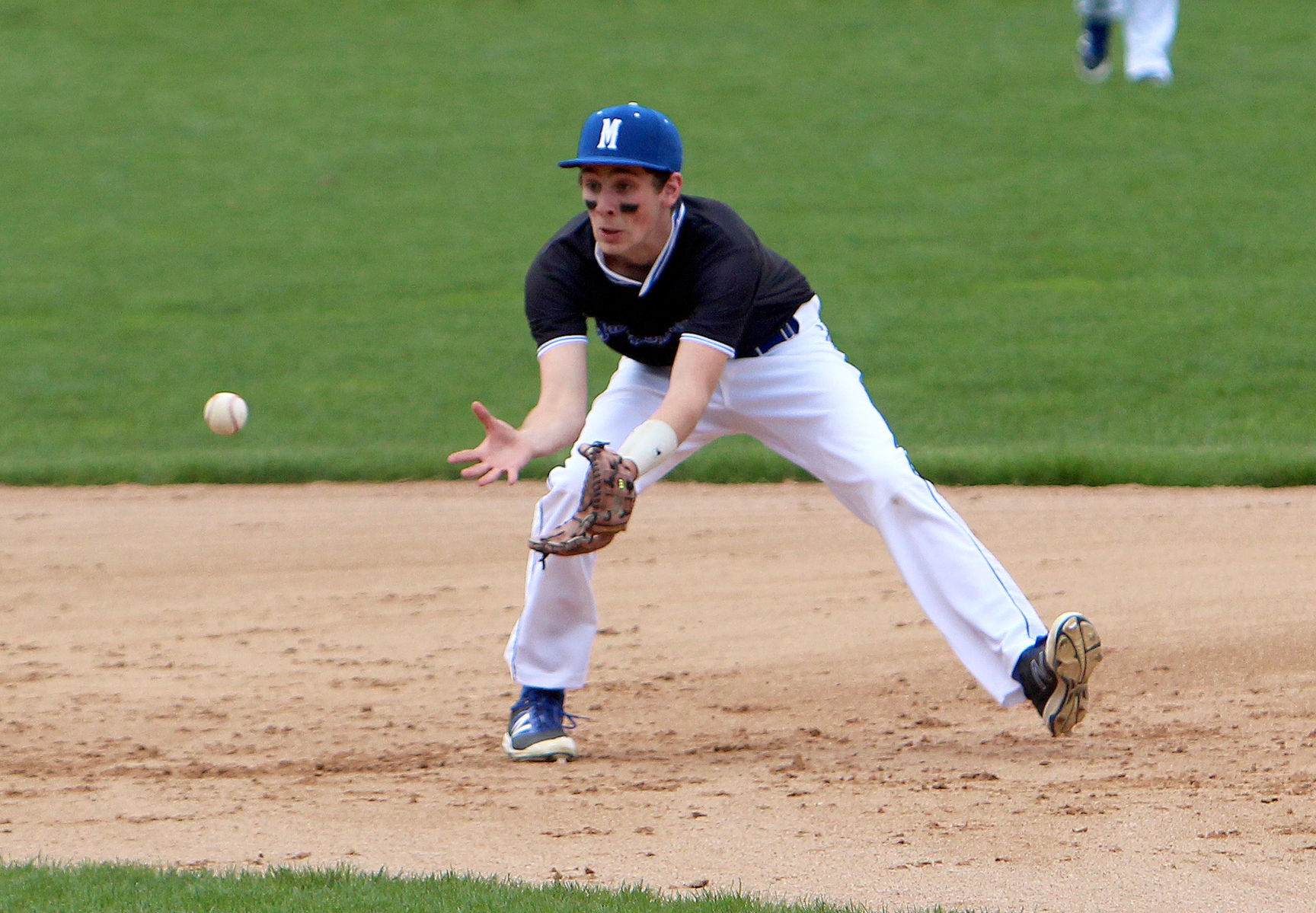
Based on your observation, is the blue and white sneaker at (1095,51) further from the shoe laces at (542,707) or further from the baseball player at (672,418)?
the shoe laces at (542,707)

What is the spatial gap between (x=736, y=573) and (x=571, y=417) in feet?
8.06

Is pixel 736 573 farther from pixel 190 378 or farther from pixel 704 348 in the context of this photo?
pixel 190 378

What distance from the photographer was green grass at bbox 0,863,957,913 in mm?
3701

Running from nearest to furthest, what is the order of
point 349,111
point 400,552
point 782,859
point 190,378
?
1. point 782,859
2. point 400,552
3. point 190,378
4. point 349,111

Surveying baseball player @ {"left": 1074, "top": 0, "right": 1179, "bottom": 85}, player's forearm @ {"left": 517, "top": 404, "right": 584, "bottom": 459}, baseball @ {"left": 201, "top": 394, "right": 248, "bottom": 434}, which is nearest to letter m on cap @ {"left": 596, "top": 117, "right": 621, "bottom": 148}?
player's forearm @ {"left": 517, "top": 404, "right": 584, "bottom": 459}

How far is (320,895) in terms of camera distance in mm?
3812

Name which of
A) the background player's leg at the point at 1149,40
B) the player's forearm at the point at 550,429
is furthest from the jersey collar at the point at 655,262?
the background player's leg at the point at 1149,40

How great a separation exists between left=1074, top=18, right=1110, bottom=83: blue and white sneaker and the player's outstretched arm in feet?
47.8

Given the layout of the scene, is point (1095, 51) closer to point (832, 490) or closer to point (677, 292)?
point (832, 490)

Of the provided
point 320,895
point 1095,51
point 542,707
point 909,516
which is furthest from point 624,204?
point 1095,51

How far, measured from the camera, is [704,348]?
15.5 ft

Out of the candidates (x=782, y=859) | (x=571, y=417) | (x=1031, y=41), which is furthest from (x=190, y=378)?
(x=1031, y=41)

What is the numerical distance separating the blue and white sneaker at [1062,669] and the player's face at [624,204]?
64.4 inches

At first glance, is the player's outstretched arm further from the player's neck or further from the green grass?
the green grass
